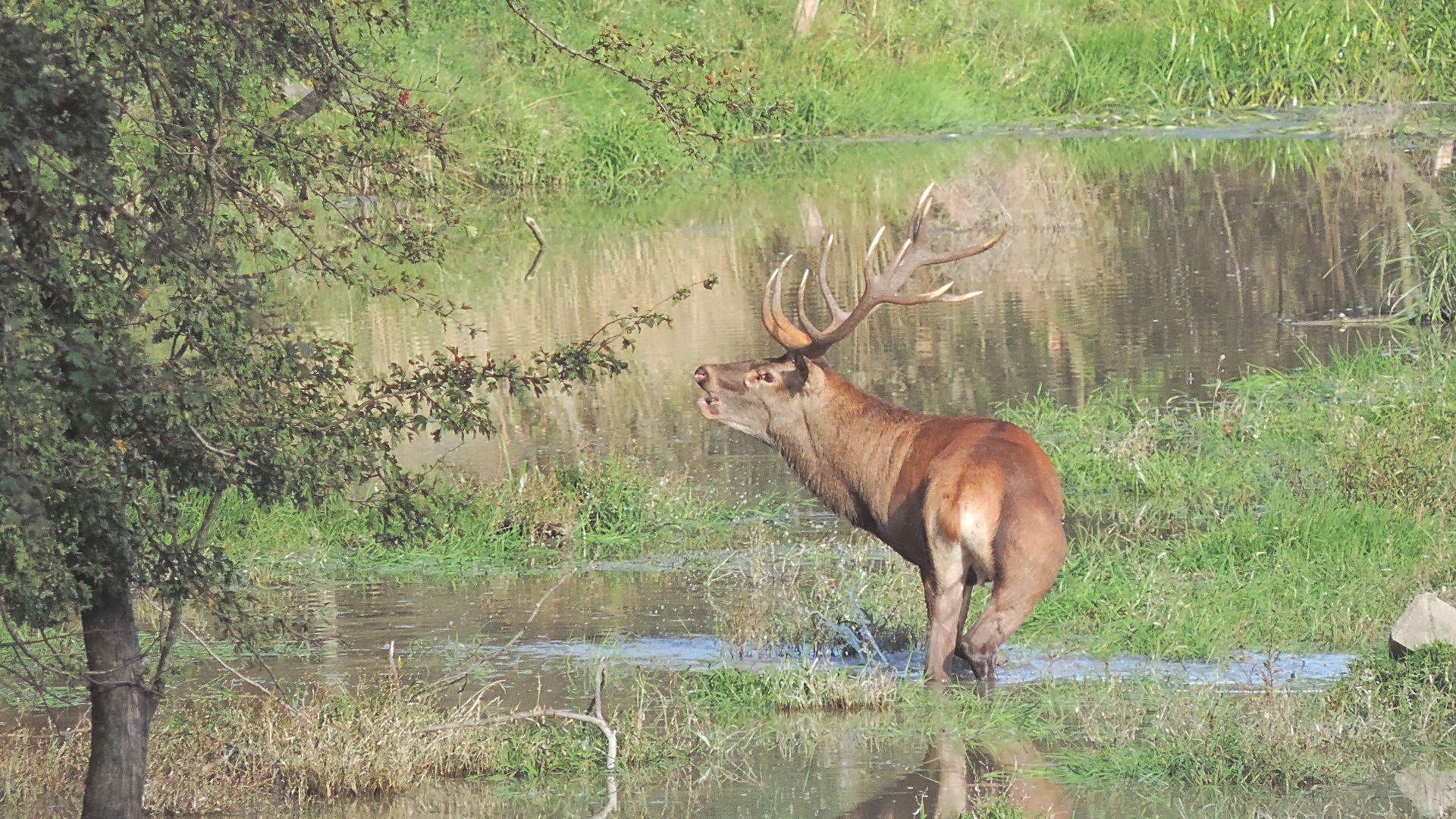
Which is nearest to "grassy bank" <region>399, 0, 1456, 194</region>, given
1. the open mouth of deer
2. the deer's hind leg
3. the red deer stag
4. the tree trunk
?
the open mouth of deer

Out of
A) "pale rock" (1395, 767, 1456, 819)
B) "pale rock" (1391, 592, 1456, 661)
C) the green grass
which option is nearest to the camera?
"pale rock" (1395, 767, 1456, 819)

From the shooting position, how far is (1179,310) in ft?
64.3

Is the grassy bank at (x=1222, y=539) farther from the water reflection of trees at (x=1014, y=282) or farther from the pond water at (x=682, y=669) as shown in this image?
the water reflection of trees at (x=1014, y=282)

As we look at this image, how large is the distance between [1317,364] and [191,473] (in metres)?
10.3

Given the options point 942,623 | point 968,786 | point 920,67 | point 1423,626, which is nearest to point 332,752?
point 968,786

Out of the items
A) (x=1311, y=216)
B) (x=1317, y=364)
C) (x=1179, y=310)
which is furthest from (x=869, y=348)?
(x=1311, y=216)

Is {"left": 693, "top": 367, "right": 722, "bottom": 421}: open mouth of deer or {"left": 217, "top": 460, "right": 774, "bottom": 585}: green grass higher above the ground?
{"left": 693, "top": 367, "right": 722, "bottom": 421}: open mouth of deer

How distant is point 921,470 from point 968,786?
1.93 m

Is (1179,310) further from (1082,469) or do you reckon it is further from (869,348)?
(1082,469)

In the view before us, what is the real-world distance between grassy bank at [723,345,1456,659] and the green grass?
97 centimetres

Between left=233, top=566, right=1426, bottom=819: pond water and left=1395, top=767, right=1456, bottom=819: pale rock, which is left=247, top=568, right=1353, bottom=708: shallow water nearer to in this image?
left=233, top=566, right=1426, bottom=819: pond water

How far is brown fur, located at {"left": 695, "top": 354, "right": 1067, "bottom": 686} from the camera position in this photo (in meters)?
8.70

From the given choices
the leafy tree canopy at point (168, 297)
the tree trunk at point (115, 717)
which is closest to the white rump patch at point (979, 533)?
the leafy tree canopy at point (168, 297)

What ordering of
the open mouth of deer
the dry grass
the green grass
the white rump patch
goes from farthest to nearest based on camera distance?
1. the green grass
2. the open mouth of deer
3. the white rump patch
4. the dry grass
